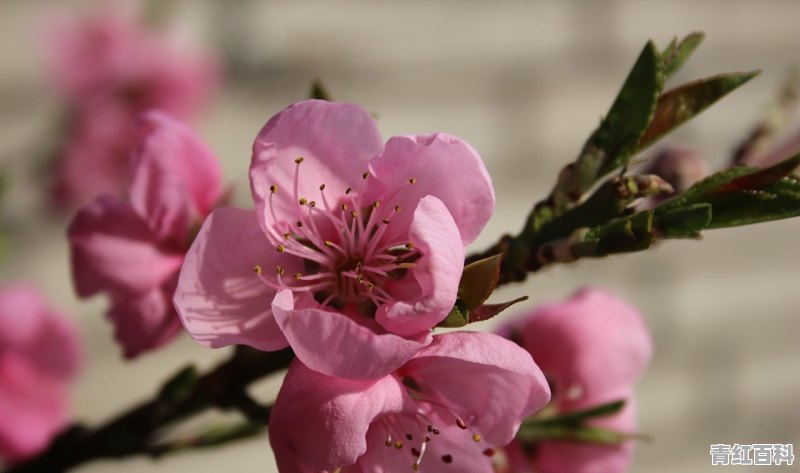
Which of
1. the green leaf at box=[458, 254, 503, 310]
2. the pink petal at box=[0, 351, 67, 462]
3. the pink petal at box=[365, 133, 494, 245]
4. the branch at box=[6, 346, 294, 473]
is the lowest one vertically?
the pink petal at box=[0, 351, 67, 462]

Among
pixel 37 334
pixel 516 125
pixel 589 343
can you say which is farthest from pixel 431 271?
pixel 516 125

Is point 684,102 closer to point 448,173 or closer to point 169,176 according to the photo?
point 448,173

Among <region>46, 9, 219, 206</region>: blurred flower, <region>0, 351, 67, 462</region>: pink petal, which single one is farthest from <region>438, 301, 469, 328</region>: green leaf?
<region>46, 9, 219, 206</region>: blurred flower

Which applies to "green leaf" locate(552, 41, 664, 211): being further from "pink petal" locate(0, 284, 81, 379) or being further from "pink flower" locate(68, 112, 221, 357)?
"pink petal" locate(0, 284, 81, 379)

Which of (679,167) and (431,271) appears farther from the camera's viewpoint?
(679,167)

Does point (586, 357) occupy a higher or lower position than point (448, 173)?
lower
